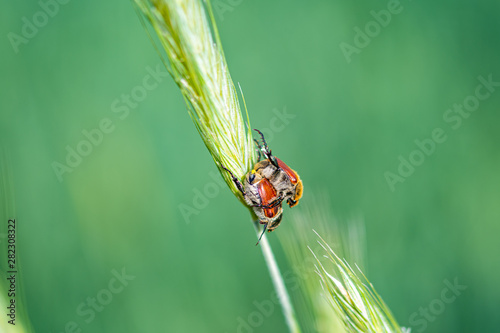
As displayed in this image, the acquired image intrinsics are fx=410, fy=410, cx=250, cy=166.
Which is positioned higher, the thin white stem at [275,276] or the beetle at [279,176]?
the beetle at [279,176]

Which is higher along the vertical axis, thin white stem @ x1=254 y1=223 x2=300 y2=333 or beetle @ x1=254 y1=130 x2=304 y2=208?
beetle @ x1=254 y1=130 x2=304 y2=208

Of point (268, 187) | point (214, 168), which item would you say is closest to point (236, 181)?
point (268, 187)

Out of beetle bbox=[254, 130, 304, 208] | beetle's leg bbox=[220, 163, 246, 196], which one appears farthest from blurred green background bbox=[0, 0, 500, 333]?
beetle's leg bbox=[220, 163, 246, 196]

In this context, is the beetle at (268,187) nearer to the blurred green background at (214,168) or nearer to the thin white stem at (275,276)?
the thin white stem at (275,276)

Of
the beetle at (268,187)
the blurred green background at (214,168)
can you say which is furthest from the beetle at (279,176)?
the blurred green background at (214,168)

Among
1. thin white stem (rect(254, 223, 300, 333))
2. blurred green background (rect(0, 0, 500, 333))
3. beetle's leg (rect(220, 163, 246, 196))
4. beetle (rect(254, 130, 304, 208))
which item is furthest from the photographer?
blurred green background (rect(0, 0, 500, 333))

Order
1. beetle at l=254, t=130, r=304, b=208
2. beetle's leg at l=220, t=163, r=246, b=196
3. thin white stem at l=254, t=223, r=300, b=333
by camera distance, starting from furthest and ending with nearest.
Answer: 1. beetle at l=254, t=130, r=304, b=208
2. beetle's leg at l=220, t=163, r=246, b=196
3. thin white stem at l=254, t=223, r=300, b=333

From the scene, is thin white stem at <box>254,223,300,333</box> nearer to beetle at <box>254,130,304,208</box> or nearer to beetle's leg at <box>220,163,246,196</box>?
beetle's leg at <box>220,163,246,196</box>

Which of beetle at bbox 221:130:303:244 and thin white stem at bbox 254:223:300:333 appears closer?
thin white stem at bbox 254:223:300:333
